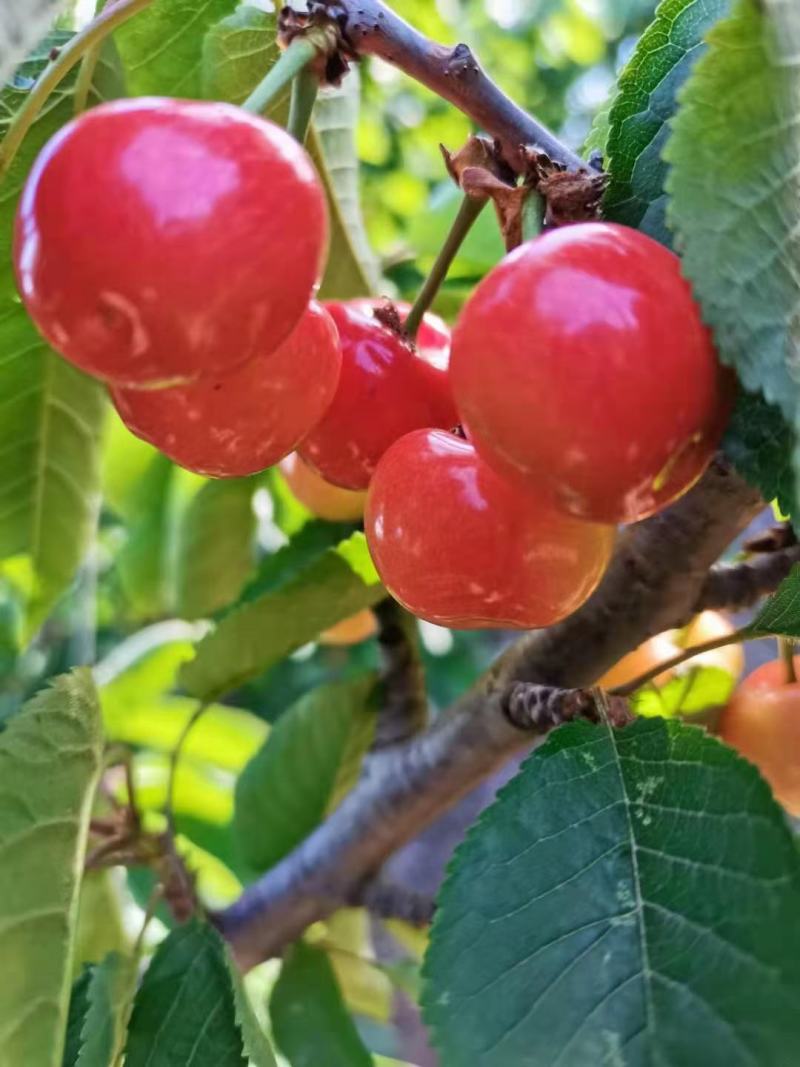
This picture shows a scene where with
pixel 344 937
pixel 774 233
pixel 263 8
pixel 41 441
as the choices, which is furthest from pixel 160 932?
pixel 774 233

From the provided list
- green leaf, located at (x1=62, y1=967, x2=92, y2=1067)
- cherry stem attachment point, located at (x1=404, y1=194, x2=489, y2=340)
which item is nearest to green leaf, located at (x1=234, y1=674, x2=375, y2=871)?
green leaf, located at (x1=62, y1=967, x2=92, y2=1067)

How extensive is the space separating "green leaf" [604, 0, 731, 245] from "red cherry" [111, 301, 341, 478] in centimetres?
14

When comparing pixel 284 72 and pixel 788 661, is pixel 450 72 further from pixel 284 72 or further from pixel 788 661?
pixel 788 661

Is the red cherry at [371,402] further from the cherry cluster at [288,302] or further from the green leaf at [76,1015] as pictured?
the green leaf at [76,1015]

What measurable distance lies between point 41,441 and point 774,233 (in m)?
0.57

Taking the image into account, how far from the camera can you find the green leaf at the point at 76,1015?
2.23 ft

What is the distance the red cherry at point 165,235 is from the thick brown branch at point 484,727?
25 cm

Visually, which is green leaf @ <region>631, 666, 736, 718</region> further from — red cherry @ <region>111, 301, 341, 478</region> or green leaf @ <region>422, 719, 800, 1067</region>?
red cherry @ <region>111, 301, 341, 478</region>

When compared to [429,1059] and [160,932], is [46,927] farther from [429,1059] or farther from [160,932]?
[429,1059]

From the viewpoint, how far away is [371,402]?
52 centimetres

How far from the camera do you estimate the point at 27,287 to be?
1.19 feet

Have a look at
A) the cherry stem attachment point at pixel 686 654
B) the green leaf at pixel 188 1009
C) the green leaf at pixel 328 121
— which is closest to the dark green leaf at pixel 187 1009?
the green leaf at pixel 188 1009

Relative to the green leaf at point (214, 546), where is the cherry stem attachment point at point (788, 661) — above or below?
above

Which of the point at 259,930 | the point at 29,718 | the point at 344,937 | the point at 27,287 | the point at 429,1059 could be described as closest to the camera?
the point at 27,287
